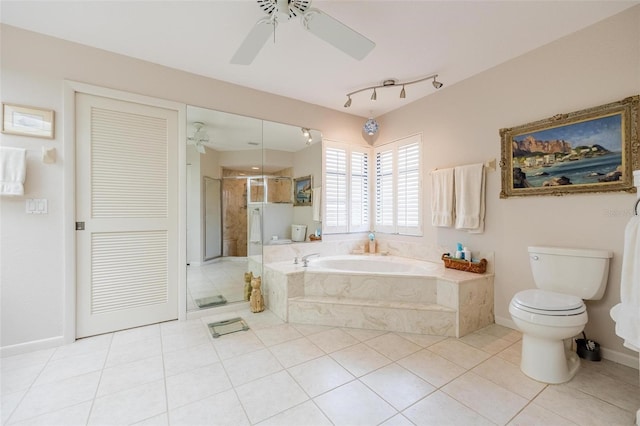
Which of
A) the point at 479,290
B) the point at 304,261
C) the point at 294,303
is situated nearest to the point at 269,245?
the point at 304,261

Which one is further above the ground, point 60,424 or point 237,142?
point 237,142

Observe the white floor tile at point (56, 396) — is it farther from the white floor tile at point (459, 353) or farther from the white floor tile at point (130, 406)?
the white floor tile at point (459, 353)

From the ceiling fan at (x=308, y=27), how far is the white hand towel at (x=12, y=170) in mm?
1908

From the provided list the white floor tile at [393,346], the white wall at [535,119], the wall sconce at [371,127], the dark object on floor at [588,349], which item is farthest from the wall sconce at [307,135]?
the dark object on floor at [588,349]

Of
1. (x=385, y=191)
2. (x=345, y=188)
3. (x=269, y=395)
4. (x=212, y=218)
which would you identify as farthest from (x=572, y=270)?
(x=212, y=218)

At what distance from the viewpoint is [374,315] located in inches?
100

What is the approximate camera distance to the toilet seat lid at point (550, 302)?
5.62 feet

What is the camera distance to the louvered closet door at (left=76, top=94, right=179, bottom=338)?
2338 millimetres

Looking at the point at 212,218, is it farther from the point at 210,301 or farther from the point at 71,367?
the point at 71,367

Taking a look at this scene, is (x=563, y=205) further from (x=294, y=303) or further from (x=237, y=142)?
(x=237, y=142)

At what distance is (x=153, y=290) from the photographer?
8.62 feet

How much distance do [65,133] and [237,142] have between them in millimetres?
1482

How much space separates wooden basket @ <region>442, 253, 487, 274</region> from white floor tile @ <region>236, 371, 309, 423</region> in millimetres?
2046

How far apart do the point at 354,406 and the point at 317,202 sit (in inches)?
97.2
